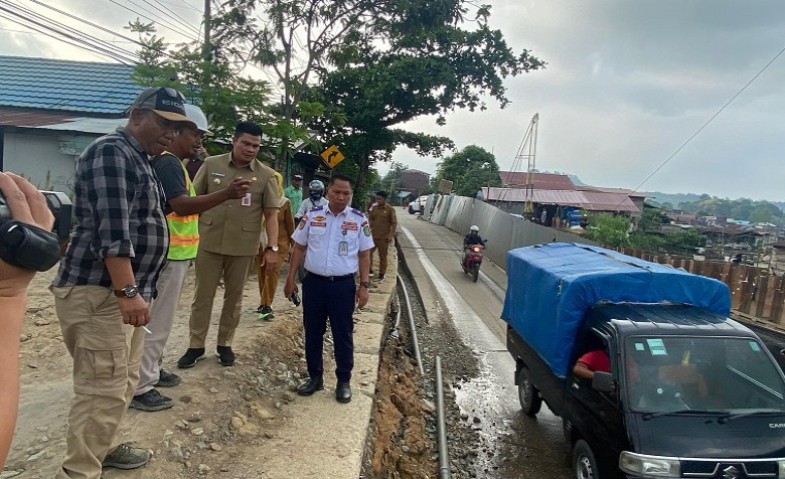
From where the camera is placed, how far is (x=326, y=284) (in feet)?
15.1

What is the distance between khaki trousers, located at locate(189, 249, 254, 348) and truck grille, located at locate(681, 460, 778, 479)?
3.55 metres

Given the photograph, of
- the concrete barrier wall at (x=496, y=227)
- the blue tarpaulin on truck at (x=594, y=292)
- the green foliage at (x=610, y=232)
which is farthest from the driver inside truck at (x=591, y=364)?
the green foliage at (x=610, y=232)

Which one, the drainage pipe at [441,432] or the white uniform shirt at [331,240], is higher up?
the white uniform shirt at [331,240]

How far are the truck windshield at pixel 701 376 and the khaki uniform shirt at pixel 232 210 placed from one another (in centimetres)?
314

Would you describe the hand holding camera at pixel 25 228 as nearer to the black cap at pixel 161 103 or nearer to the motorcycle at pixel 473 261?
the black cap at pixel 161 103

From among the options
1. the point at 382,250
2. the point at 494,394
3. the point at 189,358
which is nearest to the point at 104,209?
the point at 189,358

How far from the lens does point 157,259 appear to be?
297cm

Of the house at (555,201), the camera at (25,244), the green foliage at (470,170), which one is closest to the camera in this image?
the camera at (25,244)

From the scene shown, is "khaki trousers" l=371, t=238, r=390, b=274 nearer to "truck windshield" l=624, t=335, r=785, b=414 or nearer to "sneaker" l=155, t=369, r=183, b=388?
"sneaker" l=155, t=369, r=183, b=388

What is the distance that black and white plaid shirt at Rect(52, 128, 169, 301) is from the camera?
8.61 ft

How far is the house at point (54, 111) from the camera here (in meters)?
11.7

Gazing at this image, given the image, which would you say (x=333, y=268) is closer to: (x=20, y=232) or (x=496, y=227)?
(x=20, y=232)

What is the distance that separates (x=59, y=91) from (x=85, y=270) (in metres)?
14.0

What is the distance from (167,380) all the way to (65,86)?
13247 millimetres
